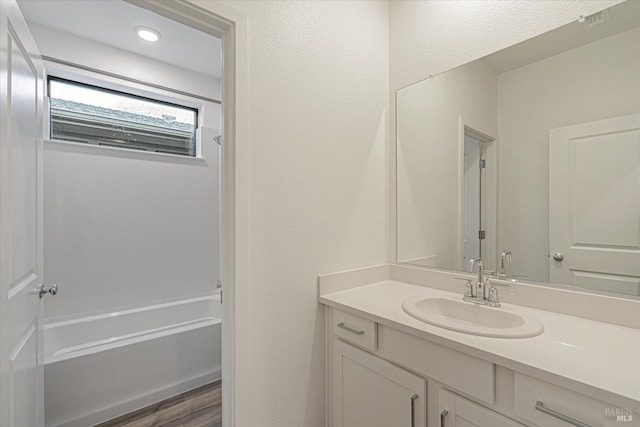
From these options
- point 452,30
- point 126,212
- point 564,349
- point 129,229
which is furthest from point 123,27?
point 564,349

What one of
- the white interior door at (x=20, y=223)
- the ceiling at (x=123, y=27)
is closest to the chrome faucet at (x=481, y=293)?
the white interior door at (x=20, y=223)

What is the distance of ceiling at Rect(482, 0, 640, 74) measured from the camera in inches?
41.3

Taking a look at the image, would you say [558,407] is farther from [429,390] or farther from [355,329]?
[355,329]

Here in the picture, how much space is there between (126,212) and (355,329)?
2180 millimetres

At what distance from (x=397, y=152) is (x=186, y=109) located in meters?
2.21

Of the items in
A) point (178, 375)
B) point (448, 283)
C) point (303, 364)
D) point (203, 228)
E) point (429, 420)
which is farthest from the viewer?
point (203, 228)

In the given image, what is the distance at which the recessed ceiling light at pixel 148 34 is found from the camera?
2101 millimetres

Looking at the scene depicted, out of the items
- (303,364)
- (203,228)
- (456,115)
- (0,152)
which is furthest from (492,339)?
Answer: (203,228)

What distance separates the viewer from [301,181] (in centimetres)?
137

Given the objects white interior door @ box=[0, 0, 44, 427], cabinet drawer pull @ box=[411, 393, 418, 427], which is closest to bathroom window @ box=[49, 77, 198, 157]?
white interior door @ box=[0, 0, 44, 427]

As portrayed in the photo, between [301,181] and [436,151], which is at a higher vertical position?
[436,151]

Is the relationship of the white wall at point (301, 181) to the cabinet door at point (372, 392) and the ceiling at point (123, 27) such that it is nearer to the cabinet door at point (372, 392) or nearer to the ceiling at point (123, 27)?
the cabinet door at point (372, 392)

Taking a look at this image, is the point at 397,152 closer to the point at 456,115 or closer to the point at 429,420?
the point at 456,115

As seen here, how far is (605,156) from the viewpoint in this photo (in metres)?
1.10
